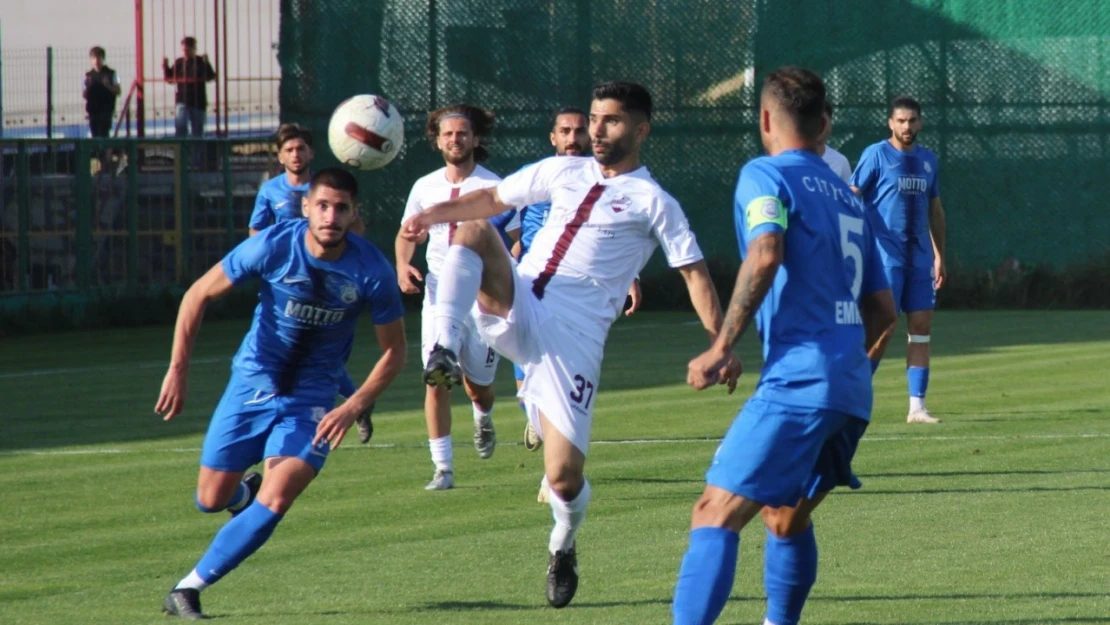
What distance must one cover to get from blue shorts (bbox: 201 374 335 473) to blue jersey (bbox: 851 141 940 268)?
266 inches

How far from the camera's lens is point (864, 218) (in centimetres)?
584

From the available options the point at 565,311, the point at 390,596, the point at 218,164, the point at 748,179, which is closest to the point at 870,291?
the point at 748,179

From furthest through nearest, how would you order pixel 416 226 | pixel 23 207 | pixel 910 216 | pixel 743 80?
pixel 743 80, pixel 23 207, pixel 910 216, pixel 416 226

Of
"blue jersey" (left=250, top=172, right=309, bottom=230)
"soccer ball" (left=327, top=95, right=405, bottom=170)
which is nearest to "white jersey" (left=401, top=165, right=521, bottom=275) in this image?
"soccer ball" (left=327, top=95, right=405, bottom=170)

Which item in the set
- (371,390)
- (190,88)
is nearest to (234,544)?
(371,390)

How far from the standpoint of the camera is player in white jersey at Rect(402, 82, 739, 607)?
7223 millimetres

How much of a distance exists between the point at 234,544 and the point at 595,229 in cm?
199

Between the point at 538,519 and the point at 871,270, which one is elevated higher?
the point at 871,270

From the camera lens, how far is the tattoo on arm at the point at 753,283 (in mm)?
5348

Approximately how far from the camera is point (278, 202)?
513 inches

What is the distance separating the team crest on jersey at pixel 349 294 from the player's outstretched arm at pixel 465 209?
36 centimetres

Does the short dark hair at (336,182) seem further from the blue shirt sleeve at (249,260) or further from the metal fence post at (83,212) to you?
the metal fence post at (83,212)

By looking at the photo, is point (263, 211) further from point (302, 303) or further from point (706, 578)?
point (706, 578)

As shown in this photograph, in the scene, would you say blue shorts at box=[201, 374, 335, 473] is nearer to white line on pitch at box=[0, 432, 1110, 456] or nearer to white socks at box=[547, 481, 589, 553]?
white socks at box=[547, 481, 589, 553]
